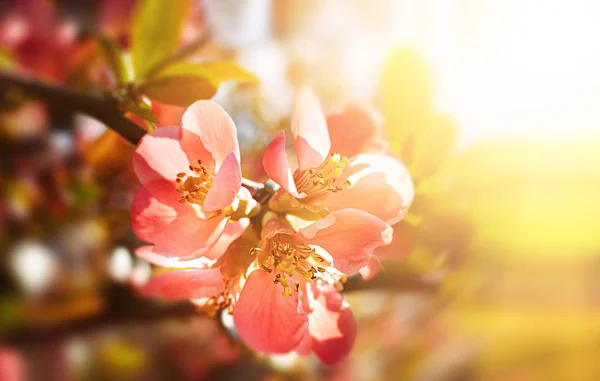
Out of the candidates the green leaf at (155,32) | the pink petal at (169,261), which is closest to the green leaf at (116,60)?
the green leaf at (155,32)

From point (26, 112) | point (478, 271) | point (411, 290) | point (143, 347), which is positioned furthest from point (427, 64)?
point (143, 347)

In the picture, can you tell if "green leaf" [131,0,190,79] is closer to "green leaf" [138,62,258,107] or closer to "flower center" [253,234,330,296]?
"green leaf" [138,62,258,107]

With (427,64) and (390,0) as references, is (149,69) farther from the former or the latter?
(390,0)

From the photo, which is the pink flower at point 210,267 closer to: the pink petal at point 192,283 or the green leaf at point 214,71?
the pink petal at point 192,283

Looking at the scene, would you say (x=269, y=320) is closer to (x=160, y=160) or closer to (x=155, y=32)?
(x=160, y=160)

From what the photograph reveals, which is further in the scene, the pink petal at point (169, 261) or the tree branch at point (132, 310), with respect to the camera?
the tree branch at point (132, 310)

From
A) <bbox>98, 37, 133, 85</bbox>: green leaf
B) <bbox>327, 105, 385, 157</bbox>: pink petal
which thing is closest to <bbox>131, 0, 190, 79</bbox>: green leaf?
<bbox>98, 37, 133, 85</bbox>: green leaf

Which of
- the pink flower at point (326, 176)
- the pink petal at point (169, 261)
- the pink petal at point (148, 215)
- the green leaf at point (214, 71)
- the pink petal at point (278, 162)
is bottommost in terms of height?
the pink petal at point (169, 261)
